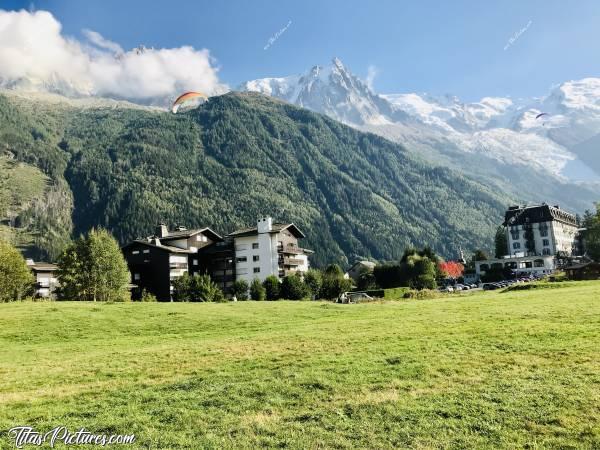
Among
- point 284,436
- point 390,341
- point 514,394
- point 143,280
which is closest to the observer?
point 284,436

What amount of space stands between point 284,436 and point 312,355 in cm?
993

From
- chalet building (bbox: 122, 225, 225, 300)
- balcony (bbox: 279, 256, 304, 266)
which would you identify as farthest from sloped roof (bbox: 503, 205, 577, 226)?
chalet building (bbox: 122, 225, 225, 300)

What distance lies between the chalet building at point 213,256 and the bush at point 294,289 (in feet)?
80.5

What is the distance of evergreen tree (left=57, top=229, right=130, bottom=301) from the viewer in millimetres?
79625

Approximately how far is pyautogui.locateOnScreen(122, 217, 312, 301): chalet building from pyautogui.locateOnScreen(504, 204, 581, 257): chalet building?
9437cm

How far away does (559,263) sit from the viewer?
523 ft

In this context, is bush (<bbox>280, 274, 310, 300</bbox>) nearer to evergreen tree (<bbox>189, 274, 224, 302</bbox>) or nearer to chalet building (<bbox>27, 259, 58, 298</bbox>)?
evergreen tree (<bbox>189, 274, 224, 302</bbox>)

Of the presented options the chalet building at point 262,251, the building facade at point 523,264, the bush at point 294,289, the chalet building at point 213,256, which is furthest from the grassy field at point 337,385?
the building facade at point 523,264

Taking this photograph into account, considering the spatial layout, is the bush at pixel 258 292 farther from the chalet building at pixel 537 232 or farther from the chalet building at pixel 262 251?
the chalet building at pixel 537 232

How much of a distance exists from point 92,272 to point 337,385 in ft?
235

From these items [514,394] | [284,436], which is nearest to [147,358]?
[284,436]

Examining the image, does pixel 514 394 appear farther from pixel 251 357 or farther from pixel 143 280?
pixel 143 280

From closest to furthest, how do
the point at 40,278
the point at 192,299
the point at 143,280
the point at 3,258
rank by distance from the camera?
the point at 3,258, the point at 192,299, the point at 143,280, the point at 40,278

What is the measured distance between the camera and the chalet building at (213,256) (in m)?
113
